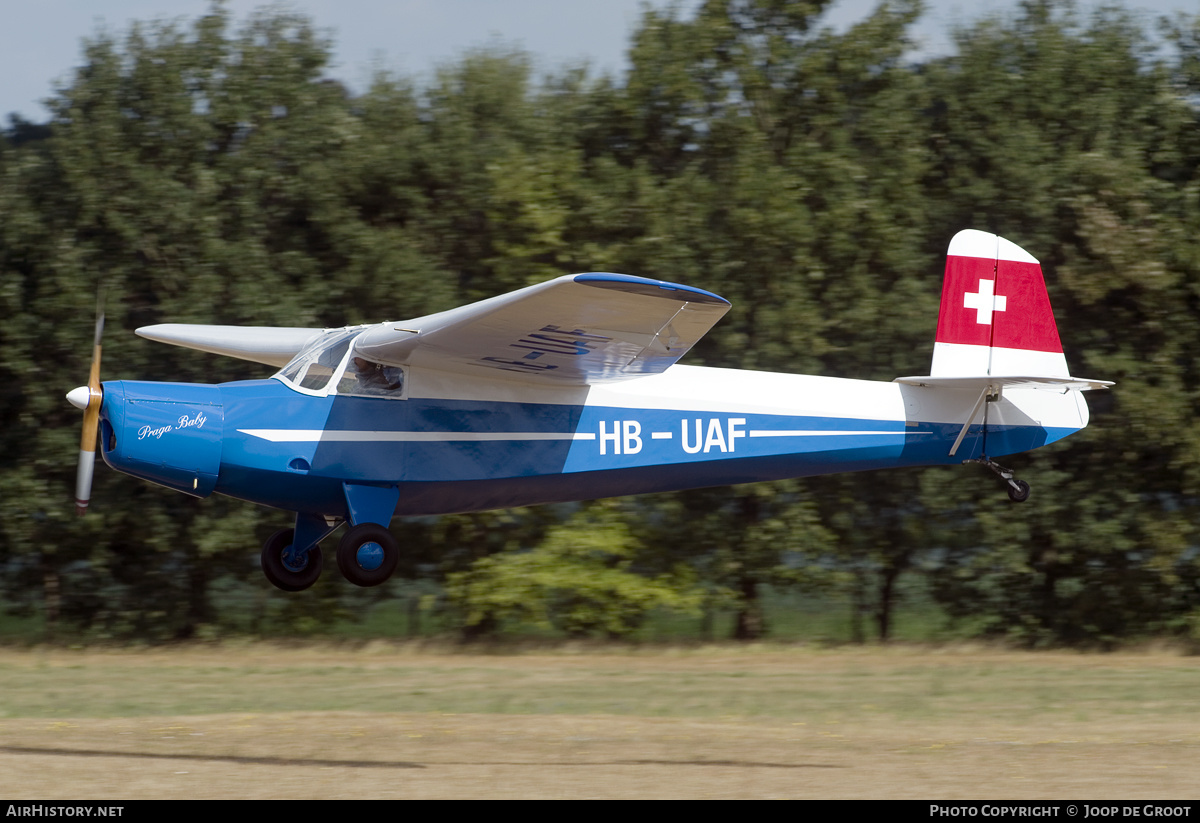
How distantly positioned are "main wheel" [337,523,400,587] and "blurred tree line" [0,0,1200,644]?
29.8 ft

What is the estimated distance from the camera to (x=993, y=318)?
12.0 meters

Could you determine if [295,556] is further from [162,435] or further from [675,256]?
[675,256]

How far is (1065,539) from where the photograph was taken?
2034 centimetres

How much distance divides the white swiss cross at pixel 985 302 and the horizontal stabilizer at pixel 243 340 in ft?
20.7

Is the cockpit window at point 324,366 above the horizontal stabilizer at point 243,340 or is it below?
below

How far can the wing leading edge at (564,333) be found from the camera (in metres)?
9.05

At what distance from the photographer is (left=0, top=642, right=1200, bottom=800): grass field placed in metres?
10.8

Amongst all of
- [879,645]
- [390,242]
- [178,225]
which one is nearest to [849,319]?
[879,645]

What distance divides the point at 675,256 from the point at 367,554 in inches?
406

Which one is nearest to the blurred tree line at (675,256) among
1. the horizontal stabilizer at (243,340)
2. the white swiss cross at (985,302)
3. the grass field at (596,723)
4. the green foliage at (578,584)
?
the green foliage at (578,584)

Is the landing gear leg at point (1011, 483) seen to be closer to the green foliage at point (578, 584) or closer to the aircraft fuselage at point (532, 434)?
the aircraft fuselage at point (532, 434)

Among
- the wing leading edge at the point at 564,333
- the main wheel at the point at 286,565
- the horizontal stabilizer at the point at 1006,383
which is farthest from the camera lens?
the main wheel at the point at 286,565

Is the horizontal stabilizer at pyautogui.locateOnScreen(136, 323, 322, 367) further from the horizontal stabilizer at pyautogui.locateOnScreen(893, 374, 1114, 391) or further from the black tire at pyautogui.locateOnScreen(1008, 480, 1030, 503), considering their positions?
the black tire at pyautogui.locateOnScreen(1008, 480, 1030, 503)
